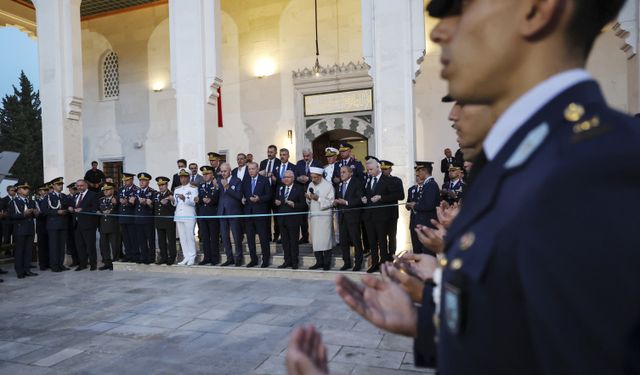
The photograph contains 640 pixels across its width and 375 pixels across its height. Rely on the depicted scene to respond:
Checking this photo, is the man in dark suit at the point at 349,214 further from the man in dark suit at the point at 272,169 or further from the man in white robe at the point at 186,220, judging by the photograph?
the man in white robe at the point at 186,220

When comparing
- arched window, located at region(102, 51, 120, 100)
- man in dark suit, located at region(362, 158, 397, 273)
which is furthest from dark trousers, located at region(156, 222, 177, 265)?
arched window, located at region(102, 51, 120, 100)

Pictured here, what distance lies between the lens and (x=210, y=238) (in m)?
9.21

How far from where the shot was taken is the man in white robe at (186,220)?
9.12 m

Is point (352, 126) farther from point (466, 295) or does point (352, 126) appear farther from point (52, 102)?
point (466, 295)

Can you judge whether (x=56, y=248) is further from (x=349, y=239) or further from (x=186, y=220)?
(x=349, y=239)

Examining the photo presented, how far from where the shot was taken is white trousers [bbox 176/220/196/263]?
Answer: 9.14 m

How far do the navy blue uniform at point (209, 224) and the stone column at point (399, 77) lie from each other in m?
3.69

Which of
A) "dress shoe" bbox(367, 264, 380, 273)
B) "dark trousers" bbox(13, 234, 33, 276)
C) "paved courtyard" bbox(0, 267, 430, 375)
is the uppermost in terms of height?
"dark trousers" bbox(13, 234, 33, 276)

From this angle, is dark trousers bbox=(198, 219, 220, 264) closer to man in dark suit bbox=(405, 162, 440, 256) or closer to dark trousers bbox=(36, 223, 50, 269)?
man in dark suit bbox=(405, 162, 440, 256)

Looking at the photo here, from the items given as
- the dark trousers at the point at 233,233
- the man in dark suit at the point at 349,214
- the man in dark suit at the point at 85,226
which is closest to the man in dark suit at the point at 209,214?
the dark trousers at the point at 233,233

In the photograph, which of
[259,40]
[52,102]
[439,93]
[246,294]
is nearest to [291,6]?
[259,40]

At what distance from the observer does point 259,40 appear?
14.1m

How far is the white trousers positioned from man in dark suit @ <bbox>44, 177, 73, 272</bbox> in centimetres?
318

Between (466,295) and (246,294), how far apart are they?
6373 millimetres
